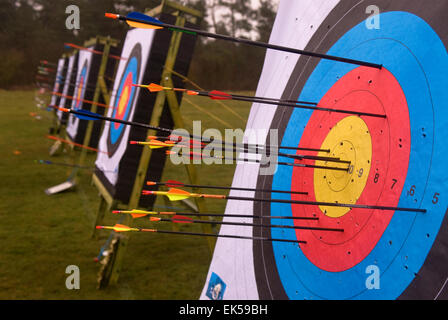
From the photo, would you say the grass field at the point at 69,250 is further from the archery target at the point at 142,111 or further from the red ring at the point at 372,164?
the red ring at the point at 372,164

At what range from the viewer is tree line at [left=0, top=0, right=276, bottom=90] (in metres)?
5.21

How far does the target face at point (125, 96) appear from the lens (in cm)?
225

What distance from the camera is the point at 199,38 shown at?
6539mm

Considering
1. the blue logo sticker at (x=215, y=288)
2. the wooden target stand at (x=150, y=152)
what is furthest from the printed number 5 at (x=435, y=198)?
the wooden target stand at (x=150, y=152)

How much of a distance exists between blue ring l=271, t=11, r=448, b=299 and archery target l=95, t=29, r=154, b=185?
57.3 inches

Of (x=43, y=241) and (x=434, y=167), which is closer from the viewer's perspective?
(x=434, y=167)

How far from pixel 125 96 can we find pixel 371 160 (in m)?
2.05

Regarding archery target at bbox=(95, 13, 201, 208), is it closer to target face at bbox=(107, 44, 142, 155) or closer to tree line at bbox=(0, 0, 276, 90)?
target face at bbox=(107, 44, 142, 155)

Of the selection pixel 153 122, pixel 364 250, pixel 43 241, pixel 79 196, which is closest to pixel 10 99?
pixel 79 196

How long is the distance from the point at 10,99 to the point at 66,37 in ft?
16.3

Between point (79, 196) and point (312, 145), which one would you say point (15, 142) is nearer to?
point (79, 196)

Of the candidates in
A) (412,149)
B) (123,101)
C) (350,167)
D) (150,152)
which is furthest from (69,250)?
(412,149)

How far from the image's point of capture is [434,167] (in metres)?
0.55

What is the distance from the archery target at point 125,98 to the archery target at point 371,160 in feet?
4.08
